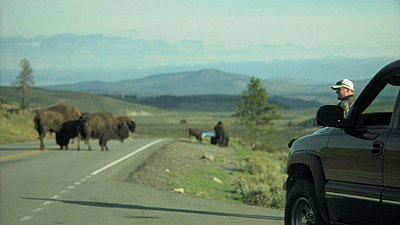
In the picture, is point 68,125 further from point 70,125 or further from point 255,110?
point 255,110

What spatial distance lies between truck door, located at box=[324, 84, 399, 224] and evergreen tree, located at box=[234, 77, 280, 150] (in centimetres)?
7428

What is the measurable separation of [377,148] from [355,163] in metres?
0.50

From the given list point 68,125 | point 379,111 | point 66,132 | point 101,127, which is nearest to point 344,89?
point 379,111

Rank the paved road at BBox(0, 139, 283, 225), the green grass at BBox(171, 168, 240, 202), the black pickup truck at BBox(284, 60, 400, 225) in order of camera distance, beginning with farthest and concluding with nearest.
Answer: the green grass at BBox(171, 168, 240, 202) < the paved road at BBox(0, 139, 283, 225) < the black pickup truck at BBox(284, 60, 400, 225)

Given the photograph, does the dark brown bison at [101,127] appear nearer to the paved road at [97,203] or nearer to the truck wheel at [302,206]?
the paved road at [97,203]

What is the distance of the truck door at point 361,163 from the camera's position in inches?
247

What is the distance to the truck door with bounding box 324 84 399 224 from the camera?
627 centimetres

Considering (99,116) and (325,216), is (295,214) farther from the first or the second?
(99,116)

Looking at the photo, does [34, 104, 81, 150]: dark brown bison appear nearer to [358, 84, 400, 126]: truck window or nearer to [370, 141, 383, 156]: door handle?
[358, 84, 400, 126]: truck window

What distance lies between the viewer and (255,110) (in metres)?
84.1

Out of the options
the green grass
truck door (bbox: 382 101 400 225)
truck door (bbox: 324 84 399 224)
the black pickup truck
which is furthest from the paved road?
truck door (bbox: 382 101 400 225)

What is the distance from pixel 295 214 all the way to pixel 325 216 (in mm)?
853

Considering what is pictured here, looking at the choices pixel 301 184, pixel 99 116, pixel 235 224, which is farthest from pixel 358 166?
pixel 99 116

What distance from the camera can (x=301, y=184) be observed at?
314 inches
